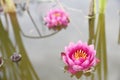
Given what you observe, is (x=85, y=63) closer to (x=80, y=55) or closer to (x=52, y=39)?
(x=80, y=55)

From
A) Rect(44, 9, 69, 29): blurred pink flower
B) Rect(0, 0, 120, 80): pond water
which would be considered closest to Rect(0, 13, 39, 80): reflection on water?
Rect(0, 0, 120, 80): pond water

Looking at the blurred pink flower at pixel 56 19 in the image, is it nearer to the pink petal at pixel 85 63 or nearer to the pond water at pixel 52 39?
the pond water at pixel 52 39

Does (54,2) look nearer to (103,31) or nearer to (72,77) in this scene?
(103,31)

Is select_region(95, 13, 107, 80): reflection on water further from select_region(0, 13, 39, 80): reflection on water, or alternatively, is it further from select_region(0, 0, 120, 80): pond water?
select_region(0, 13, 39, 80): reflection on water

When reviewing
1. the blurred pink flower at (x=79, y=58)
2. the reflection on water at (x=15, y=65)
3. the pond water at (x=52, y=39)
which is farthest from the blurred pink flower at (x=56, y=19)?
the blurred pink flower at (x=79, y=58)

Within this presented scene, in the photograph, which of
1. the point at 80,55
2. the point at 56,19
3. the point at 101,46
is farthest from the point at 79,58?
the point at 56,19
